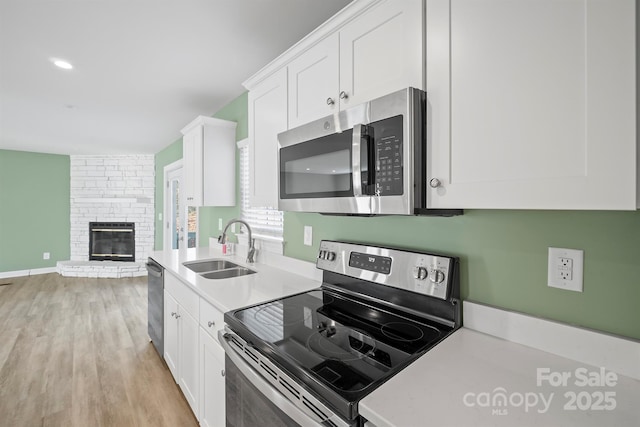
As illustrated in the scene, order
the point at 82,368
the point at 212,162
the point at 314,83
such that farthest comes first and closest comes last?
the point at 212,162 < the point at 82,368 < the point at 314,83

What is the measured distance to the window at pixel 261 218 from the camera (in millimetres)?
2330

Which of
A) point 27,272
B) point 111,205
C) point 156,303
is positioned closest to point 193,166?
point 156,303

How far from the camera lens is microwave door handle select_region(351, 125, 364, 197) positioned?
107 cm

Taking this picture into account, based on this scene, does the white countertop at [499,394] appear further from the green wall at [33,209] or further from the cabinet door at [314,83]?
the green wall at [33,209]

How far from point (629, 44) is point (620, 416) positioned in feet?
2.63

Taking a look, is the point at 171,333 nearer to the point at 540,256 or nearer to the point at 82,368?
the point at 82,368

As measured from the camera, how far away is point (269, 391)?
37.4 inches

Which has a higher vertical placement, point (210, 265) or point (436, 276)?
point (436, 276)

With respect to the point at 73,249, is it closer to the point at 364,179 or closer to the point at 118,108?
the point at 118,108

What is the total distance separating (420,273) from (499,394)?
0.50m

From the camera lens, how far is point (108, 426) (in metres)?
1.86

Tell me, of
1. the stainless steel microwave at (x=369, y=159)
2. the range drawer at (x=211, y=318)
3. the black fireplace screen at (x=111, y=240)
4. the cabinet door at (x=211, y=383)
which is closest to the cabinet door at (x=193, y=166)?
the range drawer at (x=211, y=318)

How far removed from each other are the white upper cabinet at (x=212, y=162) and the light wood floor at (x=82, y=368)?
1497 millimetres

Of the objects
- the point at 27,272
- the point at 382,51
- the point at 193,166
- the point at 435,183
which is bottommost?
the point at 27,272
